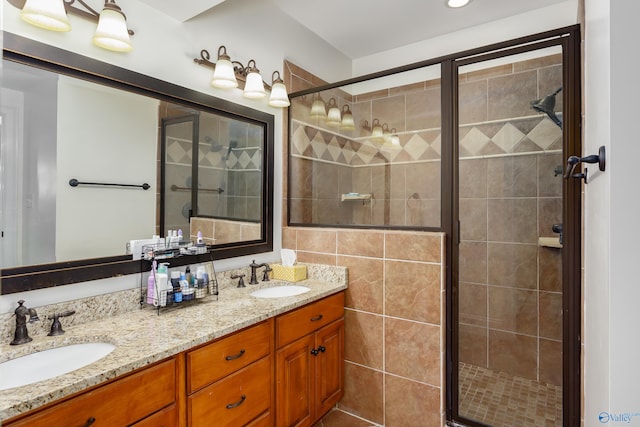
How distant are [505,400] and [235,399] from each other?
64.4 inches

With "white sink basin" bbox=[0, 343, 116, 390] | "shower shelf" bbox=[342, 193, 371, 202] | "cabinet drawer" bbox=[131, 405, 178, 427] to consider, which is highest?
"shower shelf" bbox=[342, 193, 371, 202]

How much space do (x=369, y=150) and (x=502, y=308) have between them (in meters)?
1.39

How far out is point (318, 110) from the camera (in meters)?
2.59

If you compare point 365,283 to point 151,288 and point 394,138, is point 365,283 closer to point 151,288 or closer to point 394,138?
point 394,138

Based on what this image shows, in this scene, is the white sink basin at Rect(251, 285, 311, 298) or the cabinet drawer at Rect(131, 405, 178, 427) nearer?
the cabinet drawer at Rect(131, 405, 178, 427)

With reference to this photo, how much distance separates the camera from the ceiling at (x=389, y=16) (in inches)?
92.7

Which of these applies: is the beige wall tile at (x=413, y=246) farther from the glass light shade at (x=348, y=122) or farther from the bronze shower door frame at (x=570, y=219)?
the glass light shade at (x=348, y=122)

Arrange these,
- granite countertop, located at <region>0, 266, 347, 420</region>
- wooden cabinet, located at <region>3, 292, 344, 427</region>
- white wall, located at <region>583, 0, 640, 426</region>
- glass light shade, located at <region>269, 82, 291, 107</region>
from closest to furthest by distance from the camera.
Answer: white wall, located at <region>583, 0, 640, 426</region> → granite countertop, located at <region>0, 266, 347, 420</region> → wooden cabinet, located at <region>3, 292, 344, 427</region> → glass light shade, located at <region>269, 82, 291, 107</region>

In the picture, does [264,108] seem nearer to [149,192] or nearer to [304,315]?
[149,192]

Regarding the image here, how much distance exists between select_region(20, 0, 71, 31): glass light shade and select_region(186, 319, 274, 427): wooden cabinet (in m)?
1.36

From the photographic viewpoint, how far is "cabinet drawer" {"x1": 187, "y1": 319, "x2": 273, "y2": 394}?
1293 mm

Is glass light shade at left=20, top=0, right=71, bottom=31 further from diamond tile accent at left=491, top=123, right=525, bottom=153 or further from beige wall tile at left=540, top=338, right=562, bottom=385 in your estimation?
beige wall tile at left=540, top=338, right=562, bottom=385

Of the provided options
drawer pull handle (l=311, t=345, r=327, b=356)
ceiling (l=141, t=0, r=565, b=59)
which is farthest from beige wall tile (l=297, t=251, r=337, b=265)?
ceiling (l=141, t=0, r=565, b=59)

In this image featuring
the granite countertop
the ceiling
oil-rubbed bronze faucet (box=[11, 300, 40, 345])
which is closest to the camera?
the granite countertop
